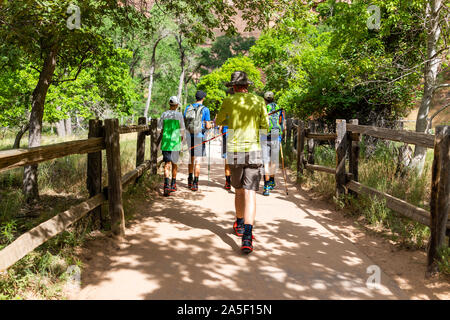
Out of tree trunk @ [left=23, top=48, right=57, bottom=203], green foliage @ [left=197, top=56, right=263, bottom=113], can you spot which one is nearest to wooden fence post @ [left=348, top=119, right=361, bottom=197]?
tree trunk @ [left=23, top=48, right=57, bottom=203]

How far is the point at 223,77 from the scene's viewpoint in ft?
185

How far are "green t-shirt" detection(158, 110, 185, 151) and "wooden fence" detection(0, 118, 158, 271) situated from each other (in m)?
0.73

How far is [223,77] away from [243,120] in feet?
175

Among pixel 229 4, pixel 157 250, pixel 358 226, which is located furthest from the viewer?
pixel 229 4

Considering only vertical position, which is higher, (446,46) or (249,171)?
(446,46)

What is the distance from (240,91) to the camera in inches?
188

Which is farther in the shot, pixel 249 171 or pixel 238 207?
pixel 238 207

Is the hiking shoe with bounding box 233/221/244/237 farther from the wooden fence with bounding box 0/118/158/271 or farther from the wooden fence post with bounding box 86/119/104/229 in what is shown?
the wooden fence post with bounding box 86/119/104/229

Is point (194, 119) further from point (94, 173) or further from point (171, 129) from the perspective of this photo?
point (94, 173)

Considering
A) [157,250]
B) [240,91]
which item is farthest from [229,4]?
[157,250]

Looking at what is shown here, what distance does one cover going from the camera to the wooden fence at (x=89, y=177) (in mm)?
3000

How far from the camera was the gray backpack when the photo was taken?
25.6 ft

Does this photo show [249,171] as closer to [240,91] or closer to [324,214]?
[240,91]
